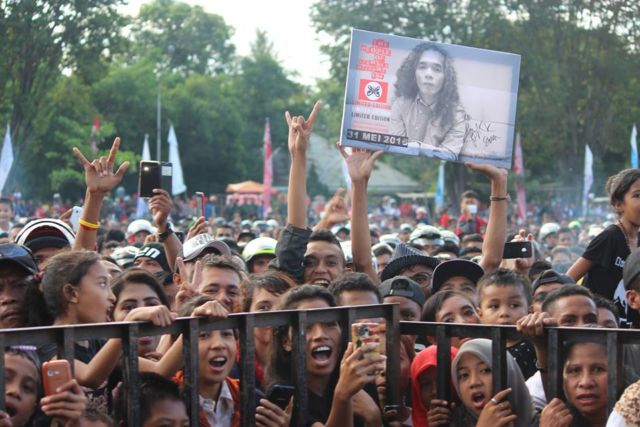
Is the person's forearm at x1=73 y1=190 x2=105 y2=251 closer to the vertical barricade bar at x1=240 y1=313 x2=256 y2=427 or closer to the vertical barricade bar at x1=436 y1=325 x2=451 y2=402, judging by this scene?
the vertical barricade bar at x1=240 y1=313 x2=256 y2=427

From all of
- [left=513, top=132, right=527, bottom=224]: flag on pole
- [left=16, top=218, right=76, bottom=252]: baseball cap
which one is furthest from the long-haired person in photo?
[left=513, top=132, right=527, bottom=224]: flag on pole

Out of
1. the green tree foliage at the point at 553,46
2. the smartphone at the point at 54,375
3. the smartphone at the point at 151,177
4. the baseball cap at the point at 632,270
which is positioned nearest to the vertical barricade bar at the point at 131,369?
the smartphone at the point at 54,375

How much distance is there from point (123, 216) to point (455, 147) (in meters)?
28.4

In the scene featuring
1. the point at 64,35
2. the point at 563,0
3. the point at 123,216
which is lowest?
the point at 123,216

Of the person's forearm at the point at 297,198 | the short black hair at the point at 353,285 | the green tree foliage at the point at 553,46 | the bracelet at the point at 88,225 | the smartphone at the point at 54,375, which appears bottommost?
the smartphone at the point at 54,375

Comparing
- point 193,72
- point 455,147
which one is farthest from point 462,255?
point 193,72

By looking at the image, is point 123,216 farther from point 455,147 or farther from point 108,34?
point 455,147

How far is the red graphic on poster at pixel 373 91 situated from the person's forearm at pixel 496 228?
0.90 m

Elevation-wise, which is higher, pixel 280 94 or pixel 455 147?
pixel 280 94

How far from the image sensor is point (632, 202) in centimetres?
664

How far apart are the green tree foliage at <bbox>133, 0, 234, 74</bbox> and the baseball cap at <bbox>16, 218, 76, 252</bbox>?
8412 cm

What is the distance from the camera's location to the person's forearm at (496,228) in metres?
6.96

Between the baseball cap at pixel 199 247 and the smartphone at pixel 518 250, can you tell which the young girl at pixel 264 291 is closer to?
the baseball cap at pixel 199 247
